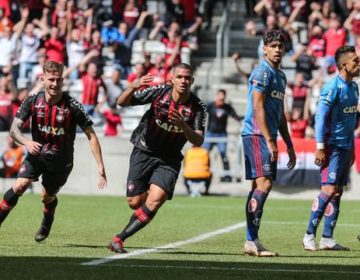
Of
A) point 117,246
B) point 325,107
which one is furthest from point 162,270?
point 325,107

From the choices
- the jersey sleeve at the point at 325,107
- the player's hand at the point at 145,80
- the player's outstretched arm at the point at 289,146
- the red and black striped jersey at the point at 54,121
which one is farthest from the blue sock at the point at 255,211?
the red and black striped jersey at the point at 54,121

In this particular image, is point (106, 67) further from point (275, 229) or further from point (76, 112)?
point (76, 112)

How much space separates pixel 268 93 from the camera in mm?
11547

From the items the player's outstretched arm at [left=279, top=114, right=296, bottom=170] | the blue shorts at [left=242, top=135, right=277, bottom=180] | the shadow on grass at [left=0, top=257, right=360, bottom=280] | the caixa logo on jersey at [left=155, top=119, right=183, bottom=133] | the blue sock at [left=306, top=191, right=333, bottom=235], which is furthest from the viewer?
the blue sock at [left=306, top=191, right=333, bottom=235]

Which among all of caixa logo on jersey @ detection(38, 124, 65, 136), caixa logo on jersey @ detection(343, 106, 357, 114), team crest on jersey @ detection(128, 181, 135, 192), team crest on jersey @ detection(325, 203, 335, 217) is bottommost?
team crest on jersey @ detection(325, 203, 335, 217)

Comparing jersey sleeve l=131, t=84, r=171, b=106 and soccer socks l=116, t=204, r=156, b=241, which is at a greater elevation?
jersey sleeve l=131, t=84, r=171, b=106

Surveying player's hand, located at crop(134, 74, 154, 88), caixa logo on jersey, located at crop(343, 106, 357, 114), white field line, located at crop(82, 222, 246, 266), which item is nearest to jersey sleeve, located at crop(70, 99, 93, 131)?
player's hand, located at crop(134, 74, 154, 88)

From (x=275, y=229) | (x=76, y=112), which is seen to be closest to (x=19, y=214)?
(x=275, y=229)

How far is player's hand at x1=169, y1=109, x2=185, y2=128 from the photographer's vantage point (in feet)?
35.9

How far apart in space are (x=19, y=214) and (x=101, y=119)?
29.4ft

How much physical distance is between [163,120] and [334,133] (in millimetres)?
1967

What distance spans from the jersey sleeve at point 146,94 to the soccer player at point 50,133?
88 centimetres

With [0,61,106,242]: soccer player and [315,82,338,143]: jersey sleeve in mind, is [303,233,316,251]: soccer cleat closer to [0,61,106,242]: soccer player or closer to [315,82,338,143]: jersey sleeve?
[315,82,338,143]: jersey sleeve

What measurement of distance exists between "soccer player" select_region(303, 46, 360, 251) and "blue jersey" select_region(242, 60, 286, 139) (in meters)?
0.85
